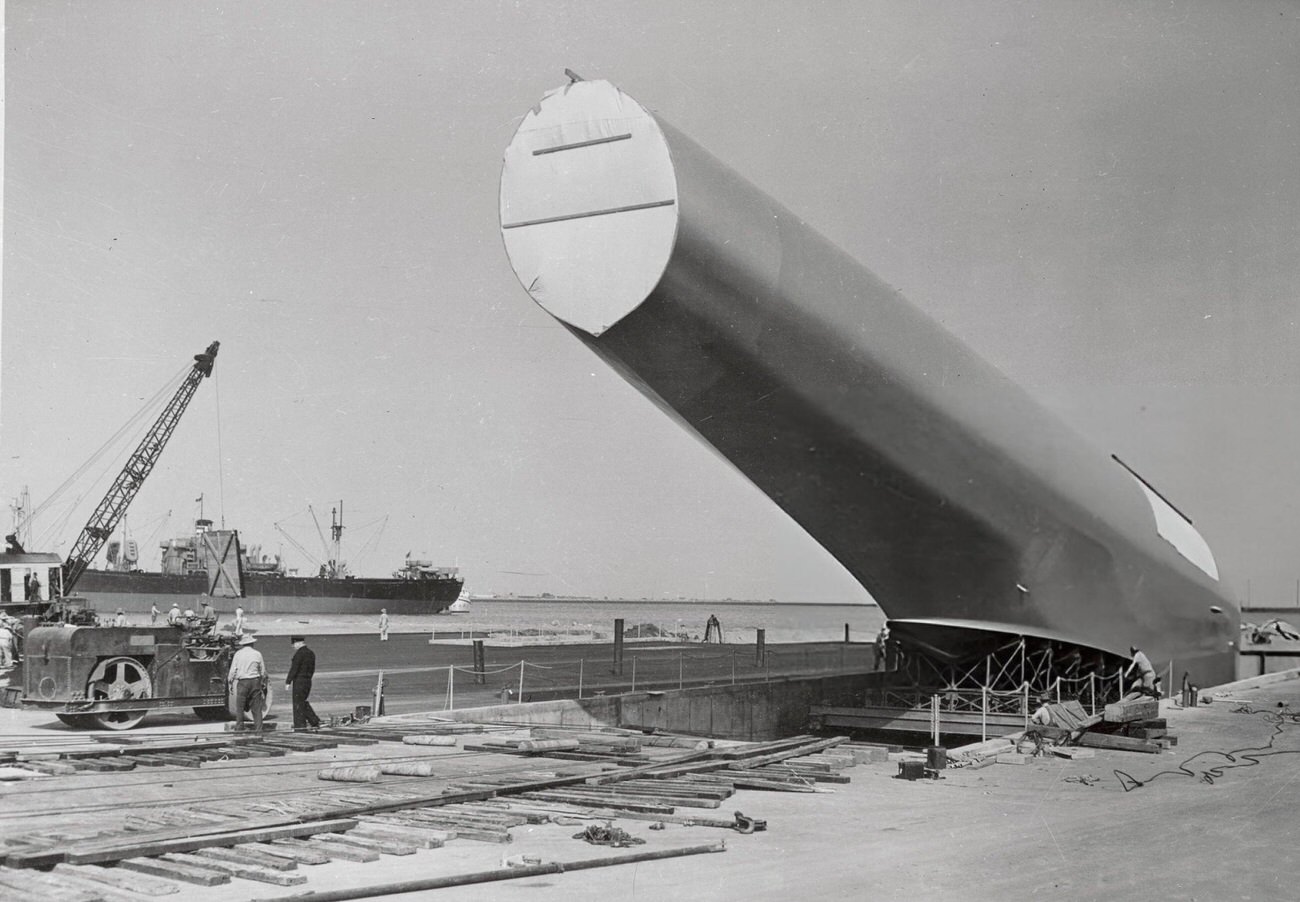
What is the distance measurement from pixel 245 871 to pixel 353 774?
3.47 m

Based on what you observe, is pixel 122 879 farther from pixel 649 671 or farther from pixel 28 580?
pixel 28 580

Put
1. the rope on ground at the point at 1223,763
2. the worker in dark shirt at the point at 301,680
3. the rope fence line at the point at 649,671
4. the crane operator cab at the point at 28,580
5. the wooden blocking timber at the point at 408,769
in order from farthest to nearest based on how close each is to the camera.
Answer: the crane operator cab at the point at 28,580 < the rope fence line at the point at 649,671 < the worker in dark shirt at the point at 301,680 < the rope on ground at the point at 1223,763 < the wooden blocking timber at the point at 408,769

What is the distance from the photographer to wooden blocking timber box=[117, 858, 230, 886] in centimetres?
582

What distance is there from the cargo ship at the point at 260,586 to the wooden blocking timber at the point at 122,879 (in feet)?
239

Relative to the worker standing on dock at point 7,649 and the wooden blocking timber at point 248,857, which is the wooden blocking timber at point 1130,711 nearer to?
the wooden blocking timber at point 248,857

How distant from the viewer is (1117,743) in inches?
485

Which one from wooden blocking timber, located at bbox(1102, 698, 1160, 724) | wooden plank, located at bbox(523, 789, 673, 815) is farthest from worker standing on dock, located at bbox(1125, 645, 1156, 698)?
wooden plank, located at bbox(523, 789, 673, 815)

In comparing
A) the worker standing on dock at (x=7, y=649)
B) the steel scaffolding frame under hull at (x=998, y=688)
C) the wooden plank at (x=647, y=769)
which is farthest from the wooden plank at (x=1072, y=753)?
the worker standing on dock at (x=7, y=649)

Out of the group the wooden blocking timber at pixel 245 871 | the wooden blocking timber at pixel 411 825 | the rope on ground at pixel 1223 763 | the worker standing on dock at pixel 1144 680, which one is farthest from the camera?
the worker standing on dock at pixel 1144 680

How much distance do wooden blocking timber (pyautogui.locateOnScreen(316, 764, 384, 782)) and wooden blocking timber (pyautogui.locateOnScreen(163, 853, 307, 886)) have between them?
301cm

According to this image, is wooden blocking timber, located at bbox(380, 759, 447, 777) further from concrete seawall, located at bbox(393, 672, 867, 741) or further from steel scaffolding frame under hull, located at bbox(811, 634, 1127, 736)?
steel scaffolding frame under hull, located at bbox(811, 634, 1127, 736)

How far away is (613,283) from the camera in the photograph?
9836mm

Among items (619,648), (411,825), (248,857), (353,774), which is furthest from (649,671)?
(248,857)

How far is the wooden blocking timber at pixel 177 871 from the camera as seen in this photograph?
229 inches
